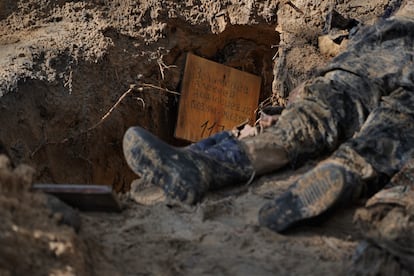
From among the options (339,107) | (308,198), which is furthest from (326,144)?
(308,198)

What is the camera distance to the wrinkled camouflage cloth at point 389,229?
164 centimetres

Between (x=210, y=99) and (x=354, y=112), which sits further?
(x=210, y=99)

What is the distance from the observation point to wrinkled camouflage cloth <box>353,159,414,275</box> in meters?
1.64

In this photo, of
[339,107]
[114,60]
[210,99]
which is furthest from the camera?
[210,99]

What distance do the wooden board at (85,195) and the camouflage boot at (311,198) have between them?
1.38 feet

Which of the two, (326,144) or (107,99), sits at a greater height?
(326,144)

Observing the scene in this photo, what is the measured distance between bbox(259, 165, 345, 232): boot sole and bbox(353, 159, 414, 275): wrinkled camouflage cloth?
129 millimetres

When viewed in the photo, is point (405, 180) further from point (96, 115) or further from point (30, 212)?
point (96, 115)

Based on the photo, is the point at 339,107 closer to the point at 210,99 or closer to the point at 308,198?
the point at 308,198

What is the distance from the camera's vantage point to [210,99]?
13.1 ft

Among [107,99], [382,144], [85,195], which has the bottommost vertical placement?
[107,99]

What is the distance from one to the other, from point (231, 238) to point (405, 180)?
1.84 ft

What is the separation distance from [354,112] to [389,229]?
664mm

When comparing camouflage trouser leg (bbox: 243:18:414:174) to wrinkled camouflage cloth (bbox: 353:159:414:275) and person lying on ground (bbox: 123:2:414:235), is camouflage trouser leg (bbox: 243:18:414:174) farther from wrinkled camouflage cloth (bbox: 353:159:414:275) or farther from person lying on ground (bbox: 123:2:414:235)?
wrinkled camouflage cloth (bbox: 353:159:414:275)
